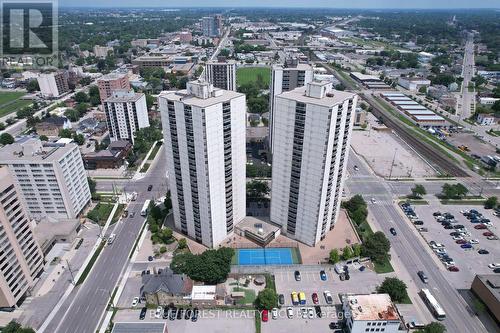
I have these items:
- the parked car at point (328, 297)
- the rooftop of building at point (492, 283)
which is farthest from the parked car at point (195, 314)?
the rooftop of building at point (492, 283)

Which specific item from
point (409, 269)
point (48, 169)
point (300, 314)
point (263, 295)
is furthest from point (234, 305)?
point (48, 169)

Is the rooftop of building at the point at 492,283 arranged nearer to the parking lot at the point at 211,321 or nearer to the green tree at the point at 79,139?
the parking lot at the point at 211,321

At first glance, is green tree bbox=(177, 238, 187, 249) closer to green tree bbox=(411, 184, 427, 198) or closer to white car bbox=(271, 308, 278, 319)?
white car bbox=(271, 308, 278, 319)

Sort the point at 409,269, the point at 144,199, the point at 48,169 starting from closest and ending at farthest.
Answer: the point at 409,269, the point at 48,169, the point at 144,199

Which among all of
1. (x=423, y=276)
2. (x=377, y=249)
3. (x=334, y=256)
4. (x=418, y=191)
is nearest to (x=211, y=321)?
(x=334, y=256)

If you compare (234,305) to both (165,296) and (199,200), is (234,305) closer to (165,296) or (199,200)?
(165,296)
